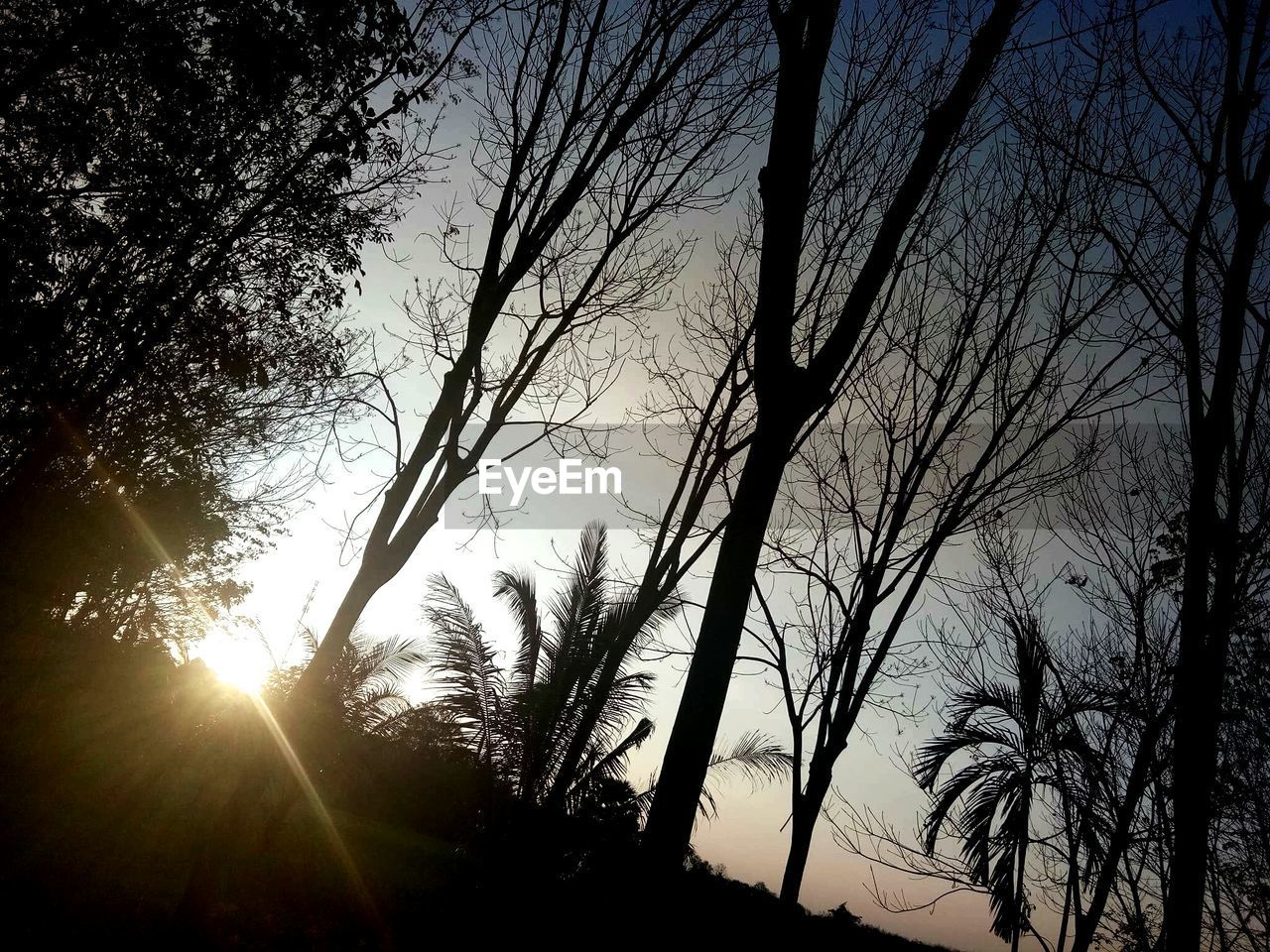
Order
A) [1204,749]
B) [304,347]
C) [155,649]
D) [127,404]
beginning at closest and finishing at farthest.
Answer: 1. [1204,749]
2. [127,404]
3. [304,347]
4. [155,649]

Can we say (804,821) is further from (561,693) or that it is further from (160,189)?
(160,189)

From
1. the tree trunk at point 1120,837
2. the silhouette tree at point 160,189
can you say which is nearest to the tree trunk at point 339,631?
the silhouette tree at point 160,189

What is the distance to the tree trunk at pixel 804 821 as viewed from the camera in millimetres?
6965

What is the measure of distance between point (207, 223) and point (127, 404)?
4395mm

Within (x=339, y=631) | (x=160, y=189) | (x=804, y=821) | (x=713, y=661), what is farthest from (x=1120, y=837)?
(x=160, y=189)

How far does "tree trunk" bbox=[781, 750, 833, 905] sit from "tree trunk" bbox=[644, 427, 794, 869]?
3.85m

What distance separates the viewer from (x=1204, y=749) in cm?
395

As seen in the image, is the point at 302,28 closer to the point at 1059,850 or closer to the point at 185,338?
the point at 185,338

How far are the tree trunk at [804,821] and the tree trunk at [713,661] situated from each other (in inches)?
151

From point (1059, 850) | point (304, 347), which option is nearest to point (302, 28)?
point (304, 347)

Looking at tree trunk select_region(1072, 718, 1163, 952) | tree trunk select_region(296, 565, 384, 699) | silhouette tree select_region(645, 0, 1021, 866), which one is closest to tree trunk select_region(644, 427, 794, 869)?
silhouette tree select_region(645, 0, 1021, 866)

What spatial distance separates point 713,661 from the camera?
3883 millimetres

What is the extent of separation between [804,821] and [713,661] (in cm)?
419

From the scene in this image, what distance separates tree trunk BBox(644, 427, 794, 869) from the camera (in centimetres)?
373
